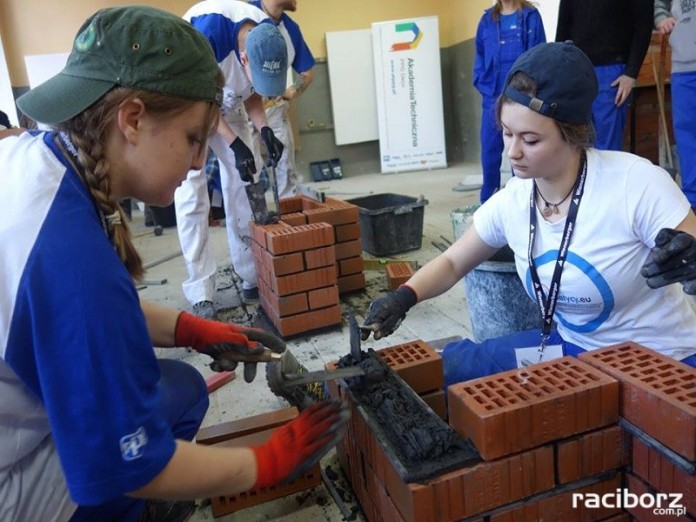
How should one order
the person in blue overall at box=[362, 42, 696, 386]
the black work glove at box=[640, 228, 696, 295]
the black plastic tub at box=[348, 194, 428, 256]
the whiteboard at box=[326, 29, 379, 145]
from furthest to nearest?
the whiteboard at box=[326, 29, 379, 145] → the black plastic tub at box=[348, 194, 428, 256] → the person in blue overall at box=[362, 42, 696, 386] → the black work glove at box=[640, 228, 696, 295]

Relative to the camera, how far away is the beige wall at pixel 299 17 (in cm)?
720

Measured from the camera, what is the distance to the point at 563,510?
1257mm

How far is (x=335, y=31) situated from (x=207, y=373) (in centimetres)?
678

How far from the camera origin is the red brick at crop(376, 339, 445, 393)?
62.6 inches

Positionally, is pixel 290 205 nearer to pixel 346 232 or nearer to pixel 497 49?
pixel 346 232

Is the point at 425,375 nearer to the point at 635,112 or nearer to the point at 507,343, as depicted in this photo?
the point at 507,343

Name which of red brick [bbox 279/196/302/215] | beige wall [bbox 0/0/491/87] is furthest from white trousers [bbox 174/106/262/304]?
beige wall [bbox 0/0/491/87]

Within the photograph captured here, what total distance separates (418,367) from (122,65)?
106cm

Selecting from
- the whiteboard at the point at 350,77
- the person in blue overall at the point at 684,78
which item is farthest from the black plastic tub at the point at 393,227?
the whiteboard at the point at 350,77

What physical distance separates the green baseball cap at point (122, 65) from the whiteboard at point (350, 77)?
24.2 feet

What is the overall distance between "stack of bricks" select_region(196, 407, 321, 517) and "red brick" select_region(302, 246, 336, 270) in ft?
3.31

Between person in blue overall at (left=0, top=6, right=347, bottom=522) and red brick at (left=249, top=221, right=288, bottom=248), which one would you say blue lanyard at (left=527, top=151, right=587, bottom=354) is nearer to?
person in blue overall at (left=0, top=6, right=347, bottom=522)

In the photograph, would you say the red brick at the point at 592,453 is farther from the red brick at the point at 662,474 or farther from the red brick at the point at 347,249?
the red brick at the point at 347,249

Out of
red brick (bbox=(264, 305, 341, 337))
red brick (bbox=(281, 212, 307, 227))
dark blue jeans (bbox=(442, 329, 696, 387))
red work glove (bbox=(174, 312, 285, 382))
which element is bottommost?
red brick (bbox=(264, 305, 341, 337))
